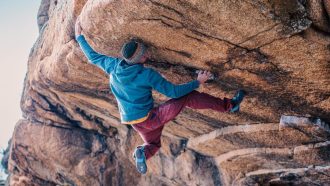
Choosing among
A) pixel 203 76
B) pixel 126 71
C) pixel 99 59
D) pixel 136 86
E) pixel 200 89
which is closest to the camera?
pixel 126 71

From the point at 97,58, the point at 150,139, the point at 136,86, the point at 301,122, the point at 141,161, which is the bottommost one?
the point at 141,161

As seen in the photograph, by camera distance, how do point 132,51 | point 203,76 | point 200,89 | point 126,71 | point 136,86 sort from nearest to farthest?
point 132,51, point 126,71, point 136,86, point 203,76, point 200,89

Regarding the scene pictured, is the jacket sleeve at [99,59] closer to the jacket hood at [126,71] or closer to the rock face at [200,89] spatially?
the rock face at [200,89]

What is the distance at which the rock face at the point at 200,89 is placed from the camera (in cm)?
530

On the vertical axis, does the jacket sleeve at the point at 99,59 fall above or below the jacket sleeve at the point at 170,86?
above

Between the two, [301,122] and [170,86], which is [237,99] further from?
[301,122]

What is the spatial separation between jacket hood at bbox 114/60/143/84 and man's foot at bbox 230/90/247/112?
1.84 m

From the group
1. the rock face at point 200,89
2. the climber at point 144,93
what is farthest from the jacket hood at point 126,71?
the rock face at point 200,89

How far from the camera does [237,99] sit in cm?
680

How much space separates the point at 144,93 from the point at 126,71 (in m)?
0.57

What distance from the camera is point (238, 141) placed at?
9.83 metres

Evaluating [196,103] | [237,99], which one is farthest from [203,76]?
[237,99]

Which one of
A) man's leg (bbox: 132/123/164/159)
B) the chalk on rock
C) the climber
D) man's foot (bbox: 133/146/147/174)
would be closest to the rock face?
the chalk on rock

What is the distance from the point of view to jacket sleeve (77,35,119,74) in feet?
22.4
